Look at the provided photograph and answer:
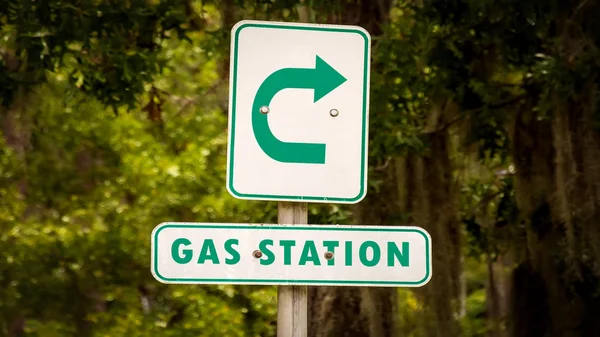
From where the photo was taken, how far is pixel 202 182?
10.9m

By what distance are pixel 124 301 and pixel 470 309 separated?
3.76 metres

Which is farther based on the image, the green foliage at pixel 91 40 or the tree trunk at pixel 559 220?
the green foliage at pixel 91 40

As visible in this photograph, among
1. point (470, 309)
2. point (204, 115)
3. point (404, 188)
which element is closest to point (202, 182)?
point (204, 115)

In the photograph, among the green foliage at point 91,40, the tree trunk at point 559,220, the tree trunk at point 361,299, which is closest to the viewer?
the tree trunk at point 559,220

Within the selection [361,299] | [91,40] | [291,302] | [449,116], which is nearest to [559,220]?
[449,116]

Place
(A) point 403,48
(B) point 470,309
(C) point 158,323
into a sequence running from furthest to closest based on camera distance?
(B) point 470,309, (C) point 158,323, (A) point 403,48

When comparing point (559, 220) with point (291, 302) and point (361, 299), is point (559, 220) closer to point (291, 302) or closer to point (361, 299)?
point (361, 299)

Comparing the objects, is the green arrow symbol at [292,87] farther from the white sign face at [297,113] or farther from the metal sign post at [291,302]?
the metal sign post at [291,302]

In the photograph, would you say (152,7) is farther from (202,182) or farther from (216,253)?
(202,182)

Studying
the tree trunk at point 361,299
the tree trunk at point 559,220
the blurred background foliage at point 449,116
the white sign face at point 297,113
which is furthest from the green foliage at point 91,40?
the white sign face at point 297,113

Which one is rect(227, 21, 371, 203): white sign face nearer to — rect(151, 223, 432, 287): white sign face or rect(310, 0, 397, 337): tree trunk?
rect(151, 223, 432, 287): white sign face

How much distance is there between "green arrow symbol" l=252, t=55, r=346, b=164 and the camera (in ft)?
7.73

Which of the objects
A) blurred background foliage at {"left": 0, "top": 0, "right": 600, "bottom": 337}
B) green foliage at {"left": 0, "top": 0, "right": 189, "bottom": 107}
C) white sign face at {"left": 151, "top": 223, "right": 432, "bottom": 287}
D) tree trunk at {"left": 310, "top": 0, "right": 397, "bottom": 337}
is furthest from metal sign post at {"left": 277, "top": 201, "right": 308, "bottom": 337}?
tree trunk at {"left": 310, "top": 0, "right": 397, "bottom": 337}

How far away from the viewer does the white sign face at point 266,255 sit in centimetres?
235
